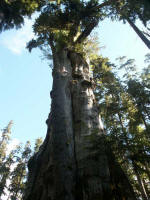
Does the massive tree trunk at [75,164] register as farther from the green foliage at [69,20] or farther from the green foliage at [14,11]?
the green foliage at [14,11]

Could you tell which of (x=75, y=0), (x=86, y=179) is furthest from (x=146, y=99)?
(x=86, y=179)

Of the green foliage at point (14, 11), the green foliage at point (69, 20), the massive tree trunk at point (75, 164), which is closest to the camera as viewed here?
the massive tree trunk at point (75, 164)

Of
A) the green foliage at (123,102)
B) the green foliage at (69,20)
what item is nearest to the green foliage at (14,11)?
the green foliage at (69,20)

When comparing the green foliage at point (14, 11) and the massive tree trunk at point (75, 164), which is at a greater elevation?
the green foliage at point (14, 11)

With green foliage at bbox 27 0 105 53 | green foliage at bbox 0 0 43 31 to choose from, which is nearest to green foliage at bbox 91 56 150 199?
green foliage at bbox 27 0 105 53

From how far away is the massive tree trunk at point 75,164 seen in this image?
2824 mm

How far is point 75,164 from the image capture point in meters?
3.43

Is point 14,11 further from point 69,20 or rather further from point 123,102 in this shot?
point 123,102

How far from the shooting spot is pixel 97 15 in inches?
393

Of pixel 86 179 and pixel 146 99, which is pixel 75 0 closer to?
pixel 146 99

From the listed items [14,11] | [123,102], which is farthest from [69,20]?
[123,102]

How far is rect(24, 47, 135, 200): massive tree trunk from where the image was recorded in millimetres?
2824

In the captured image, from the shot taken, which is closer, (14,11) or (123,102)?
(14,11)

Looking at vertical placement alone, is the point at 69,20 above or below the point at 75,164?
above
